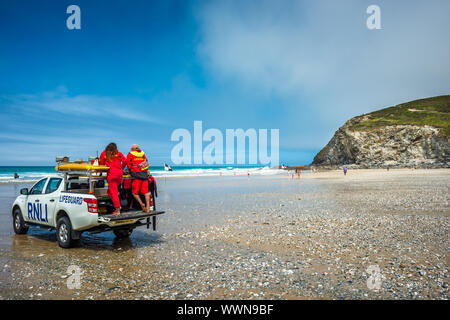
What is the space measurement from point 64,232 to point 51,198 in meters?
1.34

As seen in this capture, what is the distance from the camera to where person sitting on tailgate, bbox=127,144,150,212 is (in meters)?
9.15

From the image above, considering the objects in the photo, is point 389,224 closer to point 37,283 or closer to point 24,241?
point 37,283

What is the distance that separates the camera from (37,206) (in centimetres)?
1006

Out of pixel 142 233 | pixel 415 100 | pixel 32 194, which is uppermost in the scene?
pixel 415 100

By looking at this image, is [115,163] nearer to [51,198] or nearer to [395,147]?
[51,198]

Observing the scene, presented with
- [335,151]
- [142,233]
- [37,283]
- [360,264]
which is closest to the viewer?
[37,283]

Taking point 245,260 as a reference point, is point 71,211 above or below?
above

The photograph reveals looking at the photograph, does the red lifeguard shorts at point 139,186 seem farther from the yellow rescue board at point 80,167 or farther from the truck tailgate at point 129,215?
the yellow rescue board at point 80,167

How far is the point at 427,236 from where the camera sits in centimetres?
962

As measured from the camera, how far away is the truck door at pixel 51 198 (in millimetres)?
9383

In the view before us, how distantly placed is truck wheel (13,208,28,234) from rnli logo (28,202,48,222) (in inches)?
26.0

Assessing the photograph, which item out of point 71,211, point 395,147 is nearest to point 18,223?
point 71,211

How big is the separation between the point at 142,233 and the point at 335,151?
95.9 meters
